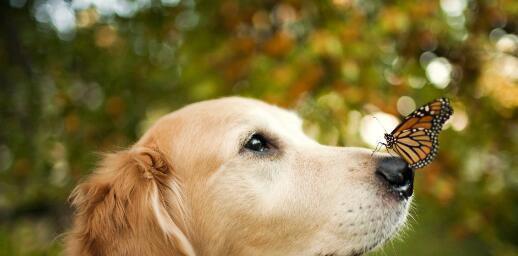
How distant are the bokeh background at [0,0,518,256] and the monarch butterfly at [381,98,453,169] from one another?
0.27m

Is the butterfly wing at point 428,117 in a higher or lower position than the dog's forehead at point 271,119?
higher

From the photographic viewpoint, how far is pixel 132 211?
2.80 metres

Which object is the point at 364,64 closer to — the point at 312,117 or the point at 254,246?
the point at 312,117

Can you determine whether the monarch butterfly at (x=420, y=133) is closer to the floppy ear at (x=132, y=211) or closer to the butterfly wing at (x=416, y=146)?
the butterfly wing at (x=416, y=146)

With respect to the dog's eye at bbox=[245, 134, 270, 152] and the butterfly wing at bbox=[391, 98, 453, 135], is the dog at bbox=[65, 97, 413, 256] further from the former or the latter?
the butterfly wing at bbox=[391, 98, 453, 135]

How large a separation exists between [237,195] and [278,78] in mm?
1744

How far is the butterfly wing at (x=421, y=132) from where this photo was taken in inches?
114

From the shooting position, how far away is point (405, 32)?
5.45 metres

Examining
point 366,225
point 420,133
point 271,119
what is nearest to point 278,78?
point 271,119

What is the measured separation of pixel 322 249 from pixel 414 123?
2.52 ft

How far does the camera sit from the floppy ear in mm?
2732

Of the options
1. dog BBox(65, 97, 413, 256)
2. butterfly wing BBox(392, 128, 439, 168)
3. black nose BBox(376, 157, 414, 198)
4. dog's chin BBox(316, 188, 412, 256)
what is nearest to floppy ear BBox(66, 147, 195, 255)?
dog BBox(65, 97, 413, 256)

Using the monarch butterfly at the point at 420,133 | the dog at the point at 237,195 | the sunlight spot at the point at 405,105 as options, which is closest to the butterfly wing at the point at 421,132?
the monarch butterfly at the point at 420,133

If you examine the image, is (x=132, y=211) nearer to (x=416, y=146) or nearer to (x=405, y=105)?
(x=416, y=146)
